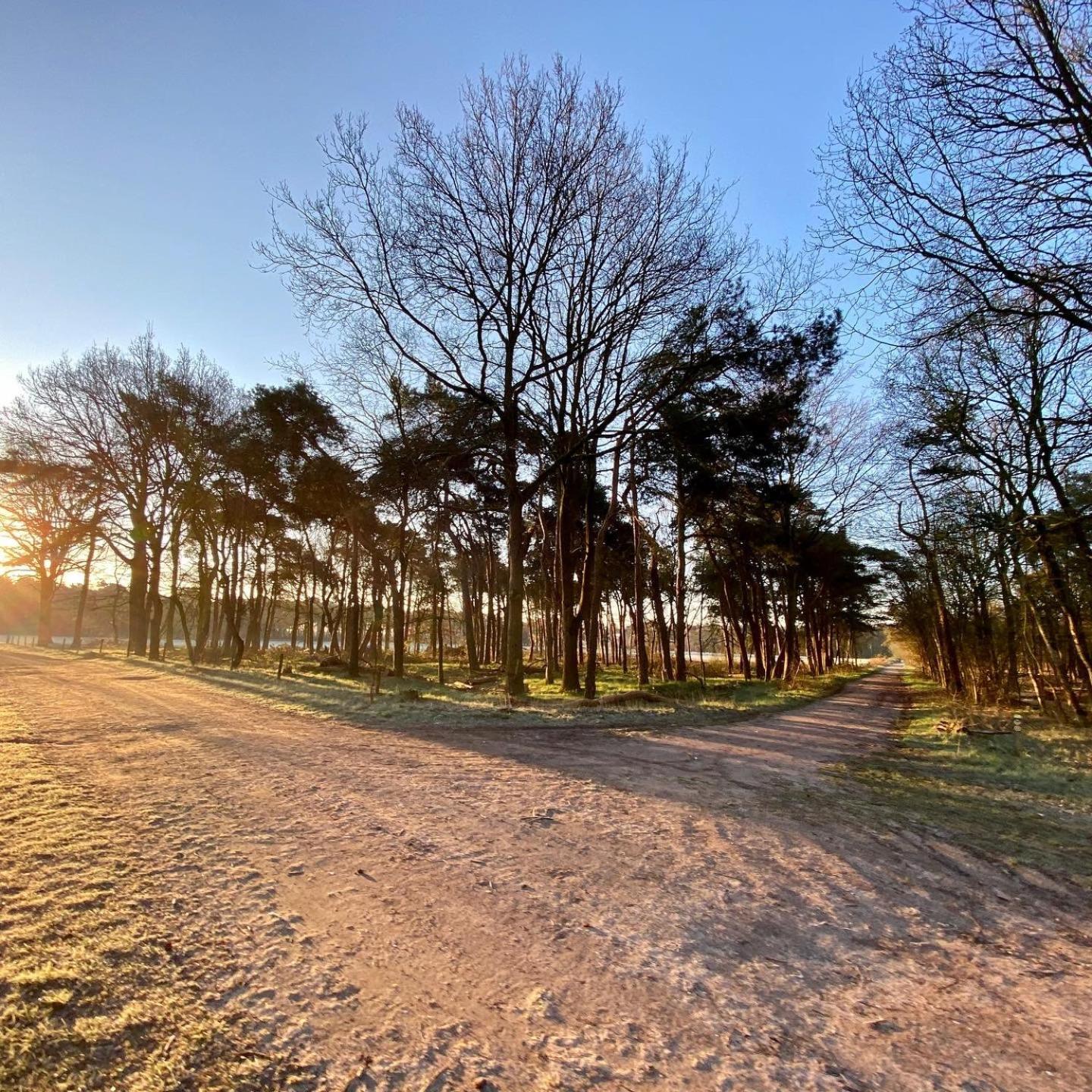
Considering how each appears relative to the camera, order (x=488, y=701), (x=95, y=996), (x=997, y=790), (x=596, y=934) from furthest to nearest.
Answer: (x=488, y=701) → (x=997, y=790) → (x=596, y=934) → (x=95, y=996)

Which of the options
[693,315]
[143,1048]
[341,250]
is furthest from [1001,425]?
[143,1048]

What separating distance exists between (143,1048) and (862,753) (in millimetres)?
8871

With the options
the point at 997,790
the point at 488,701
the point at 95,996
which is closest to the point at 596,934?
the point at 95,996

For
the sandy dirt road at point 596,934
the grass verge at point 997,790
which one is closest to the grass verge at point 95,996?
the sandy dirt road at point 596,934

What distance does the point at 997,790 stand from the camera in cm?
644

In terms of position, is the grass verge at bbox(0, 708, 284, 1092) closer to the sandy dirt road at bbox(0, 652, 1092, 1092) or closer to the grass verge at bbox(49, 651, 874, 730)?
the sandy dirt road at bbox(0, 652, 1092, 1092)

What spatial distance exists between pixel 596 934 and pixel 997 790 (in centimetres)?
585

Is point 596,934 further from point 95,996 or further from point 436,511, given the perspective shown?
point 436,511

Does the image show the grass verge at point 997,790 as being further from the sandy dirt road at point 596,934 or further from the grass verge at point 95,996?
the grass verge at point 95,996

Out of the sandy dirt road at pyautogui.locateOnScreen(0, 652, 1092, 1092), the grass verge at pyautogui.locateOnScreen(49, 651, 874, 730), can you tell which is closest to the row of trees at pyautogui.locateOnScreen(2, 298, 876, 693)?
the grass verge at pyautogui.locateOnScreen(49, 651, 874, 730)

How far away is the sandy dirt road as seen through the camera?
2.03 meters

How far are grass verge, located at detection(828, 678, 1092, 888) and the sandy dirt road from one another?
1.44 feet

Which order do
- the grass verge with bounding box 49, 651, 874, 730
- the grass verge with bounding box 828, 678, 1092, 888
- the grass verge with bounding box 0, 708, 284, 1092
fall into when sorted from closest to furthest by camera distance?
1. the grass verge with bounding box 0, 708, 284, 1092
2. the grass verge with bounding box 828, 678, 1092, 888
3. the grass verge with bounding box 49, 651, 874, 730

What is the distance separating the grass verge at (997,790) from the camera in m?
4.52
